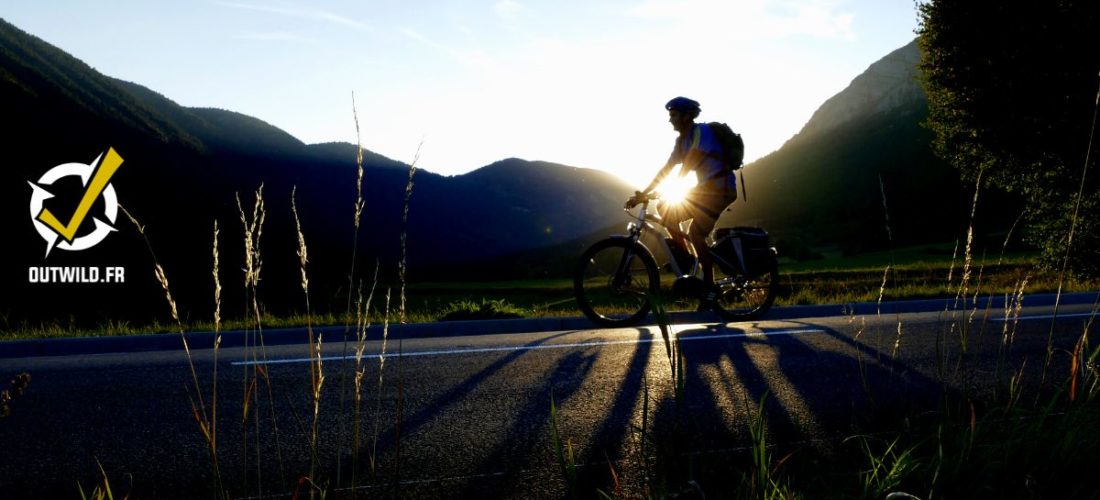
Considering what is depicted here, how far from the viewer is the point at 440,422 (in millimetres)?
4148

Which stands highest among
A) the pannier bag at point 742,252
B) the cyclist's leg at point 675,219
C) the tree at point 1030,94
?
the tree at point 1030,94

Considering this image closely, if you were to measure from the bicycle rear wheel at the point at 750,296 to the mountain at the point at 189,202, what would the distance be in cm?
2037

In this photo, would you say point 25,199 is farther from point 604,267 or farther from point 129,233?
point 604,267

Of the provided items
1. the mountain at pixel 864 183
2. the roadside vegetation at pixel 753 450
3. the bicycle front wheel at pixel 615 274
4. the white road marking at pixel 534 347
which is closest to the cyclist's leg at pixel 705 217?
the bicycle front wheel at pixel 615 274

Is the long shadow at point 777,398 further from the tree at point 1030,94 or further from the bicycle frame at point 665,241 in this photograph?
the tree at point 1030,94

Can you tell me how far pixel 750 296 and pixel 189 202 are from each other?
8988cm

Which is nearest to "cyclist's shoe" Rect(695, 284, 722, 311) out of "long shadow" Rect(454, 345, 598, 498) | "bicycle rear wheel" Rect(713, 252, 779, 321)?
"bicycle rear wheel" Rect(713, 252, 779, 321)

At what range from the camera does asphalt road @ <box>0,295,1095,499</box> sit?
329cm

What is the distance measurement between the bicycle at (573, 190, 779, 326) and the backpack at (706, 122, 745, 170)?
0.94 m

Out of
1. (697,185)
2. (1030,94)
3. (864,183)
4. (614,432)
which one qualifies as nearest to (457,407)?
(614,432)

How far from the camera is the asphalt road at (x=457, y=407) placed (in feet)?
10.8

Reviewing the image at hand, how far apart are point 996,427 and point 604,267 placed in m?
5.94

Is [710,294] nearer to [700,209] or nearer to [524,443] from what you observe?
[700,209]

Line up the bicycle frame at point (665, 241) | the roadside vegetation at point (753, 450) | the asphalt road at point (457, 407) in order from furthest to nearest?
the bicycle frame at point (665, 241) → the asphalt road at point (457, 407) → the roadside vegetation at point (753, 450)
